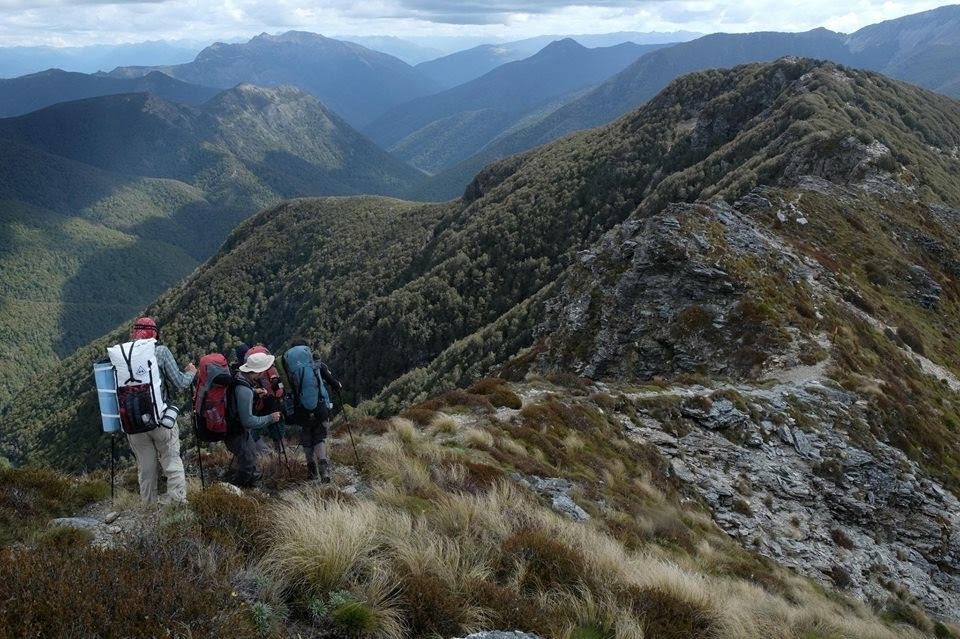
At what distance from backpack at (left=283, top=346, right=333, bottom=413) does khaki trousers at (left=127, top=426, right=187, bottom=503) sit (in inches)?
77.4

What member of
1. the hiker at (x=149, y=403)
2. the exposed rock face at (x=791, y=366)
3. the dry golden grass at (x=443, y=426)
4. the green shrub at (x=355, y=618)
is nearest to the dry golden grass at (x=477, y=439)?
the dry golden grass at (x=443, y=426)

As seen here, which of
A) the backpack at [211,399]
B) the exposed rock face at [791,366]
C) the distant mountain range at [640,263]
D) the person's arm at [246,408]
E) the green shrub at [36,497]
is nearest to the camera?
the green shrub at [36,497]

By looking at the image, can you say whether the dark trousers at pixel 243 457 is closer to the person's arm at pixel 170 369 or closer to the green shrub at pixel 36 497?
the person's arm at pixel 170 369

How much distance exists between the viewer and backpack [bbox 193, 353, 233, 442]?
8.72 m

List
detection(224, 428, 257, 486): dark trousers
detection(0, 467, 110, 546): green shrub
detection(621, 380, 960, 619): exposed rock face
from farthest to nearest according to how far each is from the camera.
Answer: detection(621, 380, 960, 619): exposed rock face → detection(224, 428, 257, 486): dark trousers → detection(0, 467, 110, 546): green shrub

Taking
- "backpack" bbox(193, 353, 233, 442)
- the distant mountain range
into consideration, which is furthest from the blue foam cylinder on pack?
the distant mountain range

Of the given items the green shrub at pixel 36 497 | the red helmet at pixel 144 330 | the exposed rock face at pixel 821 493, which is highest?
the red helmet at pixel 144 330

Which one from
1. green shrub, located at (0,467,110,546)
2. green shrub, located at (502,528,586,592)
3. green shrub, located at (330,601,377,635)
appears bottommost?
green shrub, located at (502,528,586,592)

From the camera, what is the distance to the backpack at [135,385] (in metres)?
7.88

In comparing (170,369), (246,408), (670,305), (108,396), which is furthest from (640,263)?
(108,396)

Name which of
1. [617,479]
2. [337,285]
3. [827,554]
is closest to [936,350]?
[827,554]

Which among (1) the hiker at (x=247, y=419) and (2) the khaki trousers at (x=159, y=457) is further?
(1) the hiker at (x=247, y=419)

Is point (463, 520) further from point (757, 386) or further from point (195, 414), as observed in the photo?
point (757, 386)

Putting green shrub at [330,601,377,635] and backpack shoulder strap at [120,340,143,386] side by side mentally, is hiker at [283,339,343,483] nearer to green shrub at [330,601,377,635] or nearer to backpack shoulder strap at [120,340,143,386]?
backpack shoulder strap at [120,340,143,386]
